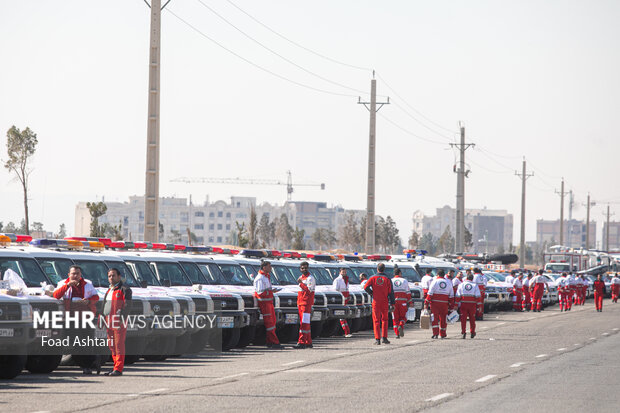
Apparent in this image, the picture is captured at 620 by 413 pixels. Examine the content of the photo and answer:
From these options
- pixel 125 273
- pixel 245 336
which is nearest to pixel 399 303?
pixel 245 336

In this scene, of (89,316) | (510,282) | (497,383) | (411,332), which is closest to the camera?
(497,383)

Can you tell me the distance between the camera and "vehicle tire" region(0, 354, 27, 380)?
16.1m

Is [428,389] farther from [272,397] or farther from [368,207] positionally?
[368,207]

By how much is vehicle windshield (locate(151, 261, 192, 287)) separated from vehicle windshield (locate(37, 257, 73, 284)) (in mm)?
3253

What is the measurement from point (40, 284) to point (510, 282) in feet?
111

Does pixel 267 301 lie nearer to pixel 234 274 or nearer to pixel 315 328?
pixel 234 274

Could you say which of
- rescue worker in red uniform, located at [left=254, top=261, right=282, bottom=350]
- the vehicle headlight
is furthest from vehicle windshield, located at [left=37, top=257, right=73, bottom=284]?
rescue worker in red uniform, located at [left=254, top=261, right=282, bottom=350]

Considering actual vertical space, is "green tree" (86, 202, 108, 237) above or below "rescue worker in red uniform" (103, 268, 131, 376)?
above

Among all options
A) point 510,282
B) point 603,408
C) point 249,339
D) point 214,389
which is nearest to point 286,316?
point 249,339

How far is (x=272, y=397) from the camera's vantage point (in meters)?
14.2

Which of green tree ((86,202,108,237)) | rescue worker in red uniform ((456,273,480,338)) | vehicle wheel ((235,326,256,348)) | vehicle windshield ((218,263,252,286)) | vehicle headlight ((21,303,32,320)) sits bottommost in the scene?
vehicle wheel ((235,326,256,348))

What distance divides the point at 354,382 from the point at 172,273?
7.49 meters

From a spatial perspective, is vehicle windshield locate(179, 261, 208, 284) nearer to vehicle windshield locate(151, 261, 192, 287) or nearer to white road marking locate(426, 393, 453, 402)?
vehicle windshield locate(151, 261, 192, 287)

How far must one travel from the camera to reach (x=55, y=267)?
61.9 ft
